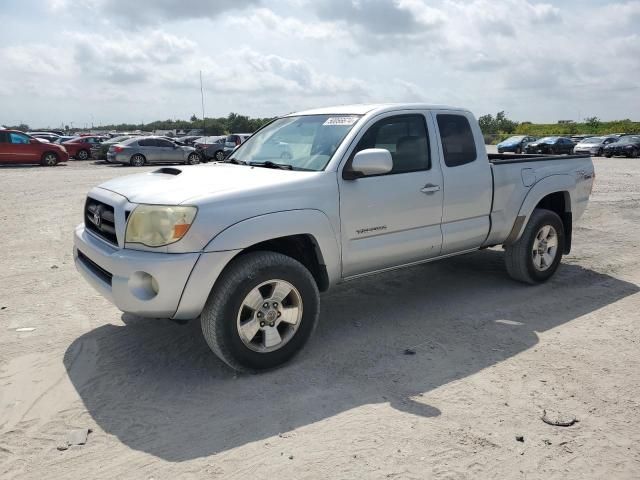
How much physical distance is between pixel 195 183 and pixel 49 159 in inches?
871

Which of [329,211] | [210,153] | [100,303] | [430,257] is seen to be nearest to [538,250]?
[430,257]

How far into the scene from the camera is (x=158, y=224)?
353cm

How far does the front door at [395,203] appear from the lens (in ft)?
13.9

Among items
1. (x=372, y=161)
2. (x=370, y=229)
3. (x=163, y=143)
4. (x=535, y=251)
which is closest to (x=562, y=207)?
(x=535, y=251)

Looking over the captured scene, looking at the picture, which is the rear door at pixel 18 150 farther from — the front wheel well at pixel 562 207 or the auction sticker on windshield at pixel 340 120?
the front wheel well at pixel 562 207

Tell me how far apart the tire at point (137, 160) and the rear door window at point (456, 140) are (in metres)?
21.2

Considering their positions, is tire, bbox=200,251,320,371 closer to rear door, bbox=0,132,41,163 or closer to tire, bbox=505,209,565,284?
tire, bbox=505,209,565,284

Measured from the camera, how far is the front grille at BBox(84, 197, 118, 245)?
384 cm

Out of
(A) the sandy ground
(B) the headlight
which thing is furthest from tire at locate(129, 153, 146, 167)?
(B) the headlight

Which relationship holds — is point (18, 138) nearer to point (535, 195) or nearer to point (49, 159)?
point (49, 159)

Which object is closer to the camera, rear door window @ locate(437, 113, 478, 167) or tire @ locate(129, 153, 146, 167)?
rear door window @ locate(437, 113, 478, 167)

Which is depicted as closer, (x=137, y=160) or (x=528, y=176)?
(x=528, y=176)

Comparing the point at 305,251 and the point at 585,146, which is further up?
the point at 585,146

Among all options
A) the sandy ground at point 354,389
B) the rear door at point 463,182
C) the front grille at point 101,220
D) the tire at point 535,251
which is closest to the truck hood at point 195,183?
the front grille at point 101,220
